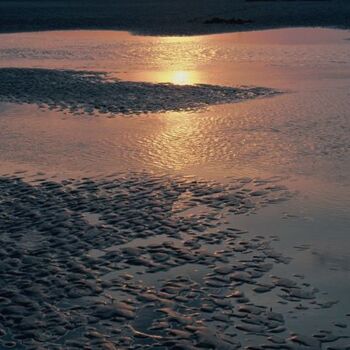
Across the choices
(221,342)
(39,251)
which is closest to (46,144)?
(39,251)

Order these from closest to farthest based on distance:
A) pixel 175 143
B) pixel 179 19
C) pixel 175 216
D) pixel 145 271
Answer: pixel 145 271
pixel 175 216
pixel 175 143
pixel 179 19

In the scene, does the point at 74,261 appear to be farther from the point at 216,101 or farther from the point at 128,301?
the point at 216,101

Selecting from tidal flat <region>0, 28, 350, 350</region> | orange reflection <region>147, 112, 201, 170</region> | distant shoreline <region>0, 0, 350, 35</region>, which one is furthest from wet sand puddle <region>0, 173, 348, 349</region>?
distant shoreline <region>0, 0, 350, 35</region>

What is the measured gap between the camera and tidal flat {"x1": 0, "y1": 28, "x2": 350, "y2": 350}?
7.16 m

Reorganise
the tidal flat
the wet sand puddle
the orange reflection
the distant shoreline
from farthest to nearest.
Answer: the distant shoreline < the orange reflection < the tidal flat < the wet sand puddle

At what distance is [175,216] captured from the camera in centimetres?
1041

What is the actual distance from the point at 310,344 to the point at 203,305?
1338 millimetres

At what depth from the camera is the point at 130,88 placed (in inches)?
879

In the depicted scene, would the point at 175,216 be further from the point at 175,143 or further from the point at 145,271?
the point at 175,143

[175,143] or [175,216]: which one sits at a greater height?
[175,143]

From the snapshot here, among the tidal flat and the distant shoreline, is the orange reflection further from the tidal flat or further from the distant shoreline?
the distant shoreline

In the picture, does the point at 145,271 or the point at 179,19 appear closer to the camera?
the point at 145,271

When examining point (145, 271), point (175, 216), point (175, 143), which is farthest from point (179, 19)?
point (145, 271)

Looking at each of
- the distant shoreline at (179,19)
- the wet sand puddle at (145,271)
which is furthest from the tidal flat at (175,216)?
the distant shoreline at (179,19)
